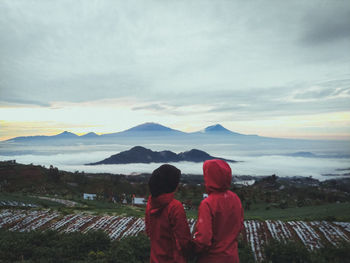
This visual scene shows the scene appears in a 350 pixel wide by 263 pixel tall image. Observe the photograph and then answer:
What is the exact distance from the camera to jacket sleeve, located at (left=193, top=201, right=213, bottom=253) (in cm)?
351

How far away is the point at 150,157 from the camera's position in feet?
387

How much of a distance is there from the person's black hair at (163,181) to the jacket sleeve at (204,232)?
597 millimetres

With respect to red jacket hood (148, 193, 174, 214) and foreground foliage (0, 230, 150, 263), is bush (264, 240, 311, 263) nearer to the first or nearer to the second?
foreground foliage (0, 230, 150, 263)

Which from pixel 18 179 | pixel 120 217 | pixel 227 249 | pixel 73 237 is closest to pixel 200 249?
pixel 227 249

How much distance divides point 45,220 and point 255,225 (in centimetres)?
703

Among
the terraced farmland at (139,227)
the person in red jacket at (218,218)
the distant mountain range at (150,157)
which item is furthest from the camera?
the distant mountain range at (150,157)

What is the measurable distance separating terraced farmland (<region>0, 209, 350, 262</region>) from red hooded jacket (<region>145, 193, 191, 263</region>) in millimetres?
3458

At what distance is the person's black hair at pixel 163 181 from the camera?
3.87 metres

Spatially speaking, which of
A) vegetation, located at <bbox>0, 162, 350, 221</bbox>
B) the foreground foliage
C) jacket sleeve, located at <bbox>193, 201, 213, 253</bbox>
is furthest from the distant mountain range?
jacket sleeve, located at <bbox>193, 201, 213, 253</bbox>

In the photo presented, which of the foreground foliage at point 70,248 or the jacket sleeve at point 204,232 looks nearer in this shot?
the jacket sleeve at point 204,232

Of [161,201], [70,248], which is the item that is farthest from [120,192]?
[161,201]

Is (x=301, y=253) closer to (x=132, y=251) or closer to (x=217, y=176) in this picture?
(x=217, y=176)

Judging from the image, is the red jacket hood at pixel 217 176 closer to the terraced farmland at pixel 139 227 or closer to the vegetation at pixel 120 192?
the terraced farmland at pixel 139 227

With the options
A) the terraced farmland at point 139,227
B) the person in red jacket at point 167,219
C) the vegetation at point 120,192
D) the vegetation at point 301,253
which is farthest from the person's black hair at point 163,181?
the vegetation at point 120,192
